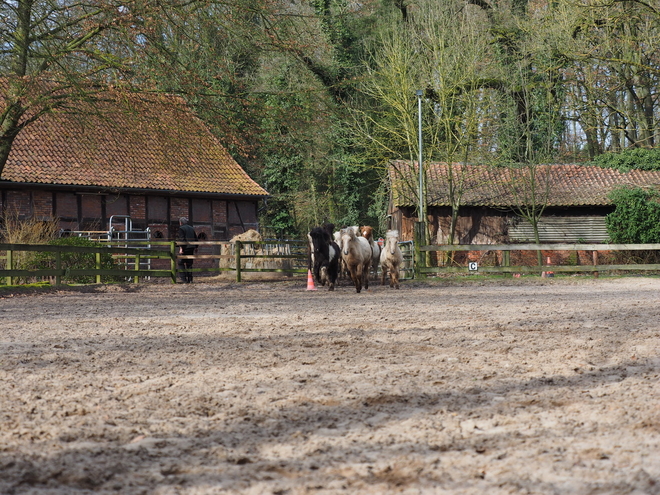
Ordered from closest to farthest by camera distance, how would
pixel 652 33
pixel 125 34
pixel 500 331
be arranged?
pixel 500 331 < pixel 125 34 < pixel 652 33

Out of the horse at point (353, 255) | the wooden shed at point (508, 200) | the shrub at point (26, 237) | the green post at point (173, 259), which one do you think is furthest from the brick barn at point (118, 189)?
the wooden shed at point (508, 200)

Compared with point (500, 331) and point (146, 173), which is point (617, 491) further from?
point (146, 173)

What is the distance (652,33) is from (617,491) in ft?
102

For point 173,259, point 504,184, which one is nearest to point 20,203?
point 173,259

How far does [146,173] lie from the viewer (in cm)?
3425

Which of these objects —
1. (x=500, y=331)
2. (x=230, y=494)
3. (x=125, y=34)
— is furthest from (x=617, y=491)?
(x=125, y=34)

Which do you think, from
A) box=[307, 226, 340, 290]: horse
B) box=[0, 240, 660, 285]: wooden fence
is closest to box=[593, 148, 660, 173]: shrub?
box=[0, 240, 660, 285]: wooden fence

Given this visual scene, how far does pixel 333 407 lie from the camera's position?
516 centimetres

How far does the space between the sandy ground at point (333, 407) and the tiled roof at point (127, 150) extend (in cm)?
725

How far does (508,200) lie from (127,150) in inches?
705

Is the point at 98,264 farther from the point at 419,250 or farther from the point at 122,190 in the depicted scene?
the point at 122,190

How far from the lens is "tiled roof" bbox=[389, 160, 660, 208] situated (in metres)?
37.2

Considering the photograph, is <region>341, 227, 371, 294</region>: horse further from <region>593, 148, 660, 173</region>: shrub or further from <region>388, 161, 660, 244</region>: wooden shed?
<region>593, 148, 660, 173</region>: shrub

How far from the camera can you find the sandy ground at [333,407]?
366 centimetres
